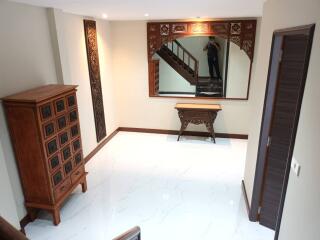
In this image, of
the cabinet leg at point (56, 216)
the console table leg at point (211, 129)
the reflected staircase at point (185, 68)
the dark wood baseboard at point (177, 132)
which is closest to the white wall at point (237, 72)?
the console table leg at point (211, 129)

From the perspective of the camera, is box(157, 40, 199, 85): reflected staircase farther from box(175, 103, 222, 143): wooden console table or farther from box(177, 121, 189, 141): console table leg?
box(177, 121, 189, 141): console table leg

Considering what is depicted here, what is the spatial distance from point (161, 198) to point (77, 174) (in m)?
1.13

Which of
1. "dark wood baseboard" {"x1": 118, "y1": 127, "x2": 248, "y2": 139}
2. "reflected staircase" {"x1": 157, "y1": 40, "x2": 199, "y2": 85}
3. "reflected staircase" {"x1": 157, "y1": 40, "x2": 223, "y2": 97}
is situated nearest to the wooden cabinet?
"dark wood baseboard" {"x1": 118, "y1": 127, "x2": 248, "y2": 139}

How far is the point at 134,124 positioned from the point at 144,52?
1591 mm

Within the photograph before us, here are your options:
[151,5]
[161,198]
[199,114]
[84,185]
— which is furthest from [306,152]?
[199,114]

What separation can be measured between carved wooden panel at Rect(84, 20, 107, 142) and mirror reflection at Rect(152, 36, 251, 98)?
1.52 m

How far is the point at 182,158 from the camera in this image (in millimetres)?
4180

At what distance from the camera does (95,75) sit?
13.8 ft

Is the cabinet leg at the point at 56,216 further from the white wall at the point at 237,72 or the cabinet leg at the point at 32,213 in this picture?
the white wall at the point at 237,72

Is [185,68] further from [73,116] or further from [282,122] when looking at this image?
[282,122]

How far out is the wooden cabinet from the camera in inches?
91.9

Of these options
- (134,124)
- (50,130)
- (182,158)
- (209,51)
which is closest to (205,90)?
(209,51)

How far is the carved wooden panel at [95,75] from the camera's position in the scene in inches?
154

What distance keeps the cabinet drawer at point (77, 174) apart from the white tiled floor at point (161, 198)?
1.00ft
